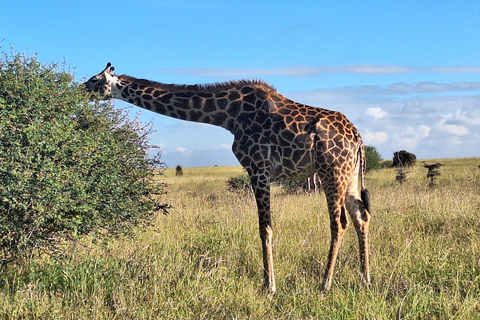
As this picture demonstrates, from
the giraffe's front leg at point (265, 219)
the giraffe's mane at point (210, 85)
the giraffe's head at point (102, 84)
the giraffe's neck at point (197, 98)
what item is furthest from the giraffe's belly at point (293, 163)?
the giraffe's head at point (102, 84)

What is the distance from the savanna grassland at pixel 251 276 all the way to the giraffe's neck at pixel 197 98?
199 cm

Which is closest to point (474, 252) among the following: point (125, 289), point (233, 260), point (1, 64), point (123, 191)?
point (233, 260)

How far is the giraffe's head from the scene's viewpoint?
24.3 feet

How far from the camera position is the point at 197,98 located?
Result: 714cm

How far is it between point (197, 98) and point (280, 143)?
1.51m

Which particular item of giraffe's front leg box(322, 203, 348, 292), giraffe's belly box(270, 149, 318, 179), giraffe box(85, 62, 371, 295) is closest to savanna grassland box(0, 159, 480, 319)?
giraffe's front leg box(322, 203, 348, 292)

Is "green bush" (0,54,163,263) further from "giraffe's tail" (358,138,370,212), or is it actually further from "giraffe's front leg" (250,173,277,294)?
"giraffe's tail" (358,138,370,212)

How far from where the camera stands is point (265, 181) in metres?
6.40

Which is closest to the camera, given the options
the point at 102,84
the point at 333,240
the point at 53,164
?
the point at 53,164

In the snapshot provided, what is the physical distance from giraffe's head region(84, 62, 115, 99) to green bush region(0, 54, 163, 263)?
0.78ft

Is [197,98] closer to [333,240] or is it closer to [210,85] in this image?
[210,85]

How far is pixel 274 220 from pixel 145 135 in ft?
10.2

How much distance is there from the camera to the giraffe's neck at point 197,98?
694 centimetres

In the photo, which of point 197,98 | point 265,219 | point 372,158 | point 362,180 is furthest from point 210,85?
point 372,158
